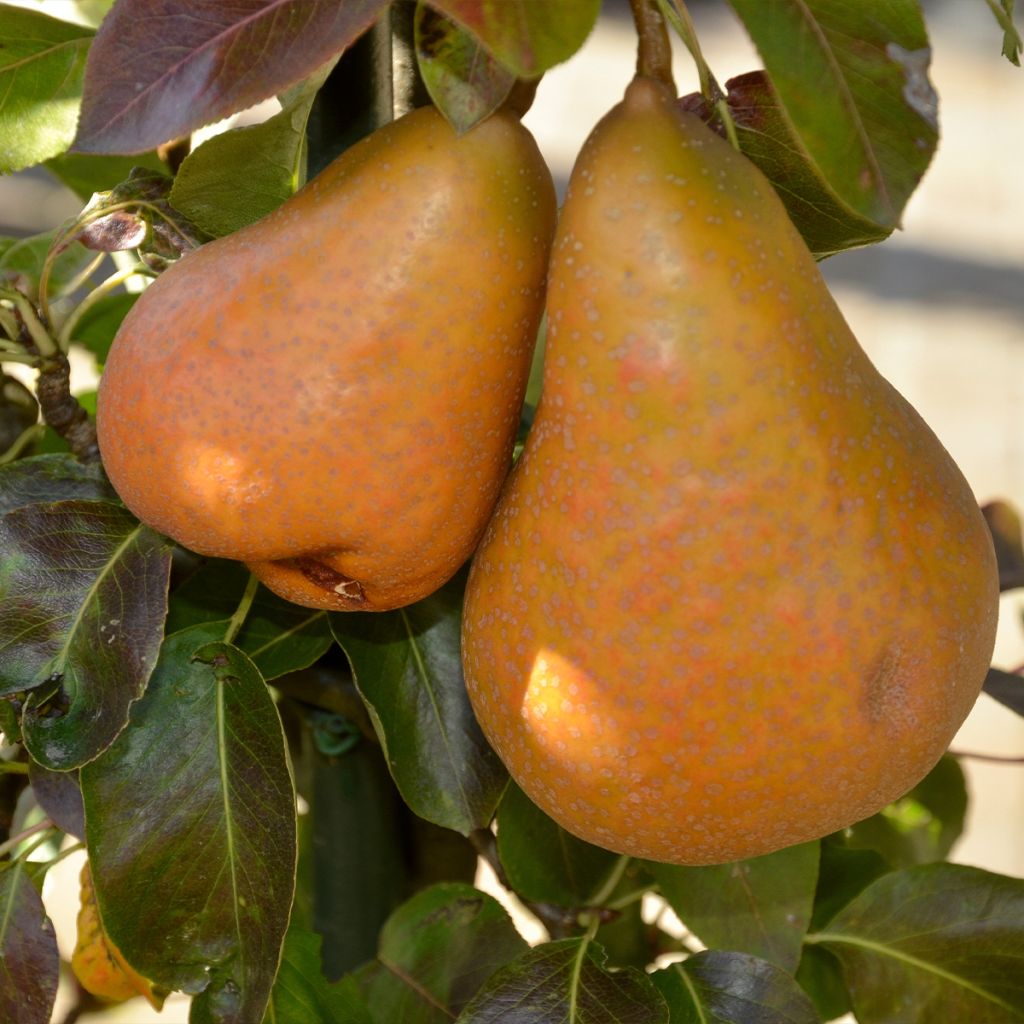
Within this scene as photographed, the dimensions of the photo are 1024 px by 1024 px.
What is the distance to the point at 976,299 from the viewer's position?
2.69 m

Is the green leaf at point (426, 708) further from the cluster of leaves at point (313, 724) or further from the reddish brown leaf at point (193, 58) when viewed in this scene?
the reddish brown leaf at point (193, 58)

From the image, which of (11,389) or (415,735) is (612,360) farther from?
(11,389)

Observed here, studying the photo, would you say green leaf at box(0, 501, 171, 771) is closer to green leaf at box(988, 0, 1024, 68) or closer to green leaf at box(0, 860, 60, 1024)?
green leaf at box(0, 860, 60, 1024)

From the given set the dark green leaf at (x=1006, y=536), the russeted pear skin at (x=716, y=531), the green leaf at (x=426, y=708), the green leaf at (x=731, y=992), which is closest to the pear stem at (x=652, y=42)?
the russeted pear skin at (x=716, y=531)

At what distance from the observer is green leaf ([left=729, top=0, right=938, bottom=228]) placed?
352 millimetres

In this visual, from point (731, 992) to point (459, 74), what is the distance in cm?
36

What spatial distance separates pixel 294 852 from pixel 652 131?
0.88ft

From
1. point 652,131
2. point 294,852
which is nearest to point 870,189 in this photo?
point 652,131

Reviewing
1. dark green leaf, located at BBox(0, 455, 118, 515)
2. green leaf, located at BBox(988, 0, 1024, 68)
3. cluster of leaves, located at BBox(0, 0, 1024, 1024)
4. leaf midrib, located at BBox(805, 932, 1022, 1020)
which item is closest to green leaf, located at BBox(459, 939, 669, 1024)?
cluster of leaves, located at BBox(0, 0, 1024, 1024)

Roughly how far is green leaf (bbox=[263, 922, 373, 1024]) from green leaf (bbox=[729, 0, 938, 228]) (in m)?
0.38

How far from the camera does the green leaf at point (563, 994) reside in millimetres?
490

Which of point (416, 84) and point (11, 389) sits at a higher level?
point (416, 84)

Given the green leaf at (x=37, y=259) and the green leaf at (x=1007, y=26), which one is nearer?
the green leaf at (x=1007, y=26)

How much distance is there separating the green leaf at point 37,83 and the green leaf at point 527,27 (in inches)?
10.1
